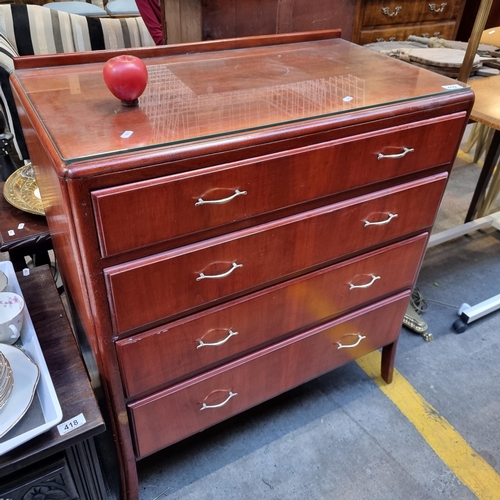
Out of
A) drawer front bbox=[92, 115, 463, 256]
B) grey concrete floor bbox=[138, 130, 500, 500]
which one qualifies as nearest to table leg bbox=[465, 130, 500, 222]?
grey concrete floor bbox=[138, 130, 500, 500]

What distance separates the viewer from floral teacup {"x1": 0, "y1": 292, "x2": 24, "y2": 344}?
1.03 m

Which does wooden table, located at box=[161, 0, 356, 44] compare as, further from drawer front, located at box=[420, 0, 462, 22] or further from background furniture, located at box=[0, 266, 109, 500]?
drawer front, located at box=[420, 0, 462, 22]

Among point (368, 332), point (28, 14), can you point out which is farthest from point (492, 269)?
point (28, 14)

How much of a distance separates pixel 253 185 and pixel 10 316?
0.62 meters

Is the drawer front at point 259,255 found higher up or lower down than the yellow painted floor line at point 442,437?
higher up

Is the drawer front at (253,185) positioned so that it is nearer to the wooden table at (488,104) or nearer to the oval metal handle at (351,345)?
the wooden table at (488,104)

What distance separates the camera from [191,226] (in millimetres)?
854

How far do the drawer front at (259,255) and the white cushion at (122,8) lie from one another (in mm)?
3473

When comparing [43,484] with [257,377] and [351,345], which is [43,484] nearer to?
[257,377]

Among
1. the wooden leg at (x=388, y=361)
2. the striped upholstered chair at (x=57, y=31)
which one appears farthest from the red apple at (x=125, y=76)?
the striped upholstered chair at (x=57, y=31)

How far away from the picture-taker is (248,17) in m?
1.31

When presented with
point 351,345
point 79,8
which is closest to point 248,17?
point 351,345

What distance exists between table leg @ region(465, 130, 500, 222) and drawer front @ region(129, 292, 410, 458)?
1065 millimetres

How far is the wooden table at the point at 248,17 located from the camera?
125 centimetres
